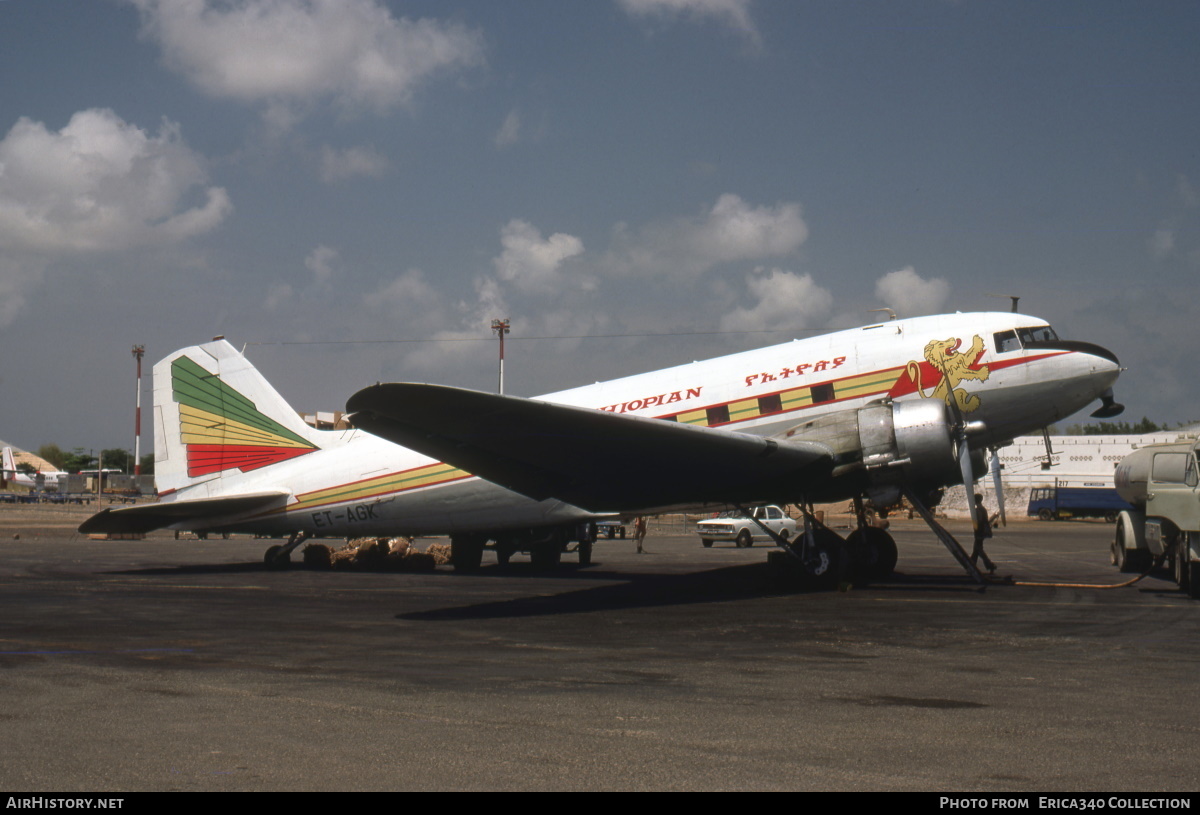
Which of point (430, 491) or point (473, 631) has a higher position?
point (430, 491)

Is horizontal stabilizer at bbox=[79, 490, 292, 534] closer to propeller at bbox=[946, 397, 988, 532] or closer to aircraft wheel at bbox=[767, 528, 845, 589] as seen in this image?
aircraft wheel at bbox=[767, 528, 845, 589]

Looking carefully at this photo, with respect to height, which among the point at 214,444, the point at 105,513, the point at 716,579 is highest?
the point at 214,444

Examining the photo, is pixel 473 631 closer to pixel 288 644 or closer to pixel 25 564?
pixel 288 644

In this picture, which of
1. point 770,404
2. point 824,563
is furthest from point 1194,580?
point 770,404

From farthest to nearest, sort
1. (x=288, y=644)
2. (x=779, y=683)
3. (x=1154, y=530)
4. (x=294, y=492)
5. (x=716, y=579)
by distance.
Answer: (x=294, y=492), (x=716, y=579), (x=1154, y=530), (x=288, y=644), (x=779, y=683)

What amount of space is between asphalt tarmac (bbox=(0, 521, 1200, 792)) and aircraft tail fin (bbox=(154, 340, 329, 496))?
6.75 meters

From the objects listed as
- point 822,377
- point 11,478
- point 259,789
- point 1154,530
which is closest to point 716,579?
→ point 822,377

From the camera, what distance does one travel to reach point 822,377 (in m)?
18.0

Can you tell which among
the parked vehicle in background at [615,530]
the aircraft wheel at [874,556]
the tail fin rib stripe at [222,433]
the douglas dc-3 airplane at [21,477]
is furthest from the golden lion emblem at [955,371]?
the douglas dc-3 airplane at [21,477]

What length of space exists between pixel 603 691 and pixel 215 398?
18237 mm

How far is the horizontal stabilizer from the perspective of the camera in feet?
65.7

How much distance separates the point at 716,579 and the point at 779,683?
38.1ft

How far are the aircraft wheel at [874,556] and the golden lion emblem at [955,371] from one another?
299 cm

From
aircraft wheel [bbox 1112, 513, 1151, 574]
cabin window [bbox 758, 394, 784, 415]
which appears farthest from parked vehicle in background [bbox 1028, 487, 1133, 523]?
cabin window [bbox 758, 394, 784, 415]
